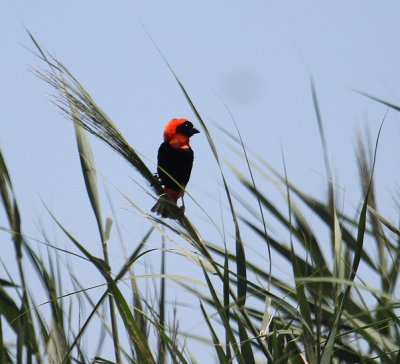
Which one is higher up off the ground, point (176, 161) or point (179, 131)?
point (179, 131)

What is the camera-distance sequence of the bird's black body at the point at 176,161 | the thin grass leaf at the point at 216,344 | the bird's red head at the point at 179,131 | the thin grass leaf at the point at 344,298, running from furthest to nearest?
the bird's red head at the point at 179,131 < the bird's black body at the point at 176,161 < the thin grass leaf at the point at 216,344 < the thin grass leaf at the point at 344,298

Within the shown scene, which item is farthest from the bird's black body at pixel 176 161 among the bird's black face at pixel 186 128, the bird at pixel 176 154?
the bird's black face at pixel 186 128

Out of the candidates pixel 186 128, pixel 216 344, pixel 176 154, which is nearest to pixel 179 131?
pixel 186 128

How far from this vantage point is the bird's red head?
16.0 feet

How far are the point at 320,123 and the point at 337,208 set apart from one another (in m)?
0.29

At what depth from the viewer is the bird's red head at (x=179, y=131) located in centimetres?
487

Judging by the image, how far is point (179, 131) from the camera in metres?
4.92

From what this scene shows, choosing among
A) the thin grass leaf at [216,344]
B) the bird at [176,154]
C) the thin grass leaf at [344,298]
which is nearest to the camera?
the thin grass leaf at [344,298]

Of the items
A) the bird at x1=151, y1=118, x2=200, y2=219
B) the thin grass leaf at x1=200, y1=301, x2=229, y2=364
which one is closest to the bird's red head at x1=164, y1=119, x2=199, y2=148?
the bird at x1=151, y1=118, x2=200, y2=219

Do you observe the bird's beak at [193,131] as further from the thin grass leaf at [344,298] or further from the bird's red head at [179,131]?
the thin grass leaf at [344,298]

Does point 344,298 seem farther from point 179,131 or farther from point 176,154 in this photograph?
point 179,131

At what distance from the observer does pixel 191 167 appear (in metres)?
4.78

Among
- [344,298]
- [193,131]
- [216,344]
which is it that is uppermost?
[193,131]

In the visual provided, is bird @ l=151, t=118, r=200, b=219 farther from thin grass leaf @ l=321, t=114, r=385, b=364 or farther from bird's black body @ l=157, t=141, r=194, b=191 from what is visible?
thin grass leaf @ l=321, t=114, r=385, b=364
